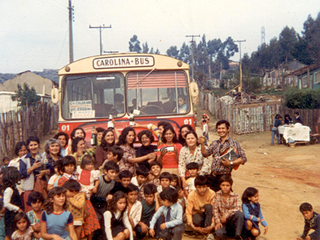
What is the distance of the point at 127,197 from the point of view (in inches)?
199

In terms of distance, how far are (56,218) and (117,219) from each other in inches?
32.7

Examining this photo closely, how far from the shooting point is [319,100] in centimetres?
2089

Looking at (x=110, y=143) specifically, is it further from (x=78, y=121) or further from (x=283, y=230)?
(x=283, y=230)

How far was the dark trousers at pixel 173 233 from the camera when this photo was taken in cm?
481

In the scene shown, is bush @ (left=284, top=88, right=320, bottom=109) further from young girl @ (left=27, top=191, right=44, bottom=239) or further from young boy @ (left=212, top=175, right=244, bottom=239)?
young girl @ (left=27, top=191, right=44, bottom=239)

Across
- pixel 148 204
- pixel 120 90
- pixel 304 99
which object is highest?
pixel 304 99

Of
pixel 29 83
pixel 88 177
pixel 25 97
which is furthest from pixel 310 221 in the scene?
pixel 29 83

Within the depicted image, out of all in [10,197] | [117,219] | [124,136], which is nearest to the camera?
[117,219]

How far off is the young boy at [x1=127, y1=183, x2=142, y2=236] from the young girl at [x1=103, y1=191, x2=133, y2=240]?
14 cm

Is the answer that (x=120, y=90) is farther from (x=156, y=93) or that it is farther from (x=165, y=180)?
(x=165, y=180)

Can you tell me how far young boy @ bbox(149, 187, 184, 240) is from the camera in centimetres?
487

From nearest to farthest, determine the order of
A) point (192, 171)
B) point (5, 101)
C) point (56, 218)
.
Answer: point (56, 218) → point (192, 171) → point (5, 101)

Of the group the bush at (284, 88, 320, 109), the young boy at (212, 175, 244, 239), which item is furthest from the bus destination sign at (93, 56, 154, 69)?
the bush at (284, 88, 320, 109)

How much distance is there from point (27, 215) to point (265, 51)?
64.2m
